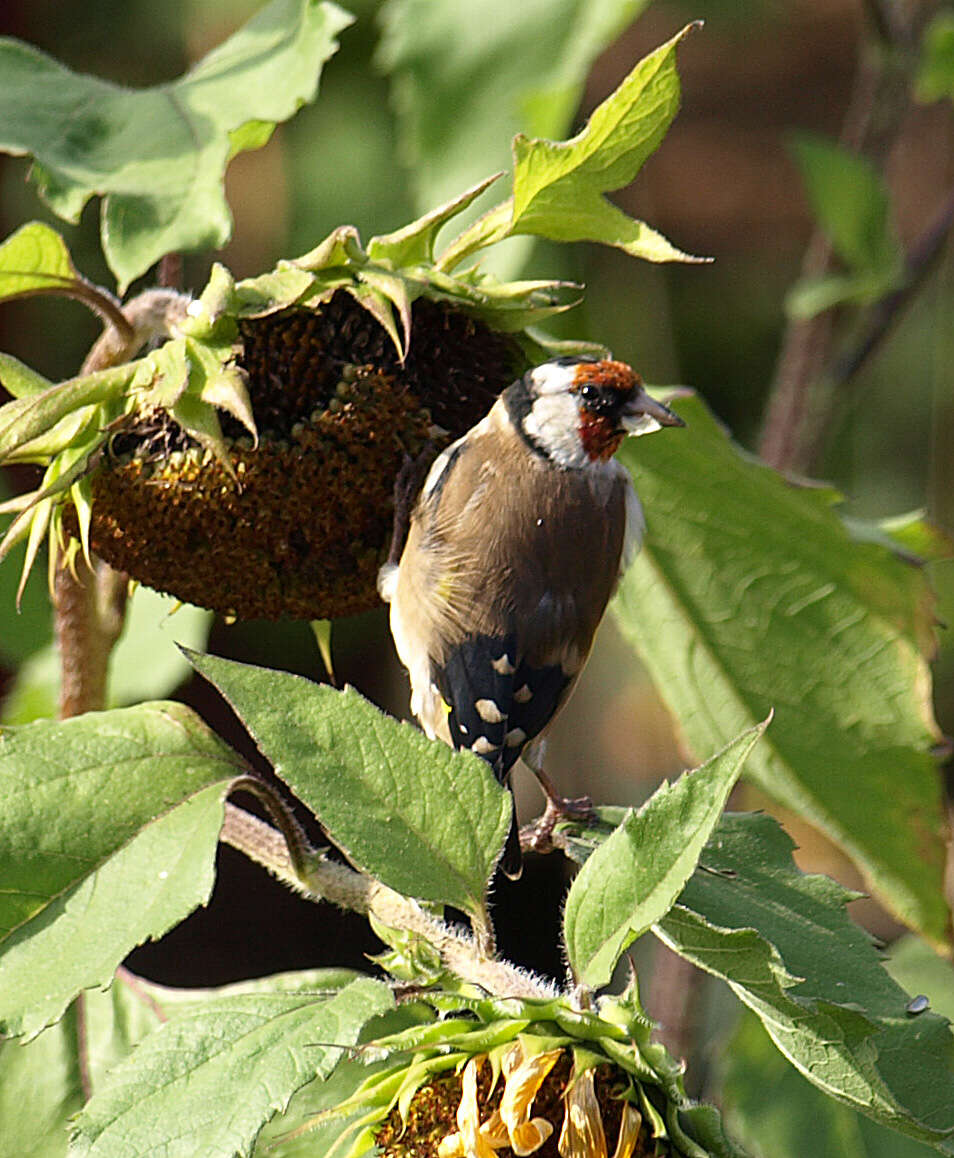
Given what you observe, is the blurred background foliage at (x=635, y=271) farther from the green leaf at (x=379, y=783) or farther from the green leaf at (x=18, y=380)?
the green leaf at (x=379, y=783)

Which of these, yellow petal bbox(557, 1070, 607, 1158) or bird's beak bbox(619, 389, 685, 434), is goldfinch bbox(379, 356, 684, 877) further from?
yellow petal bbox(557, 1070, 607, 1158)

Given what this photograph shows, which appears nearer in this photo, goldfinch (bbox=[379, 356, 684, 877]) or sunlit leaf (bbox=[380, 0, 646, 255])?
goldfinch (bbox=[379, 356, 684, 877])

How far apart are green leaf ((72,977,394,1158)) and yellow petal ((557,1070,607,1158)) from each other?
7 cm

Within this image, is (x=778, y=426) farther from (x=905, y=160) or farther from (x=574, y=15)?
(x=905, y=160)

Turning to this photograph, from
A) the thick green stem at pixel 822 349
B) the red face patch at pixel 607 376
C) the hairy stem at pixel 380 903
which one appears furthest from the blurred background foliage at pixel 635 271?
the hairy stem at pixel 380 903

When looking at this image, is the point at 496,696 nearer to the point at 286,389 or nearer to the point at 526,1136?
the point at 286,389

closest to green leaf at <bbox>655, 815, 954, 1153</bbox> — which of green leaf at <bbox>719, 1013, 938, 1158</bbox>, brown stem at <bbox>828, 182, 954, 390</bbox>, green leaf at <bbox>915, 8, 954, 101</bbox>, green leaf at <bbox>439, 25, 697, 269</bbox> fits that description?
green leaf at <bbox>439, 25, 697, 269</bbox>

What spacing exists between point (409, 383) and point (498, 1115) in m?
0.35

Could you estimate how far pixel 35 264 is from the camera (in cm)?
74

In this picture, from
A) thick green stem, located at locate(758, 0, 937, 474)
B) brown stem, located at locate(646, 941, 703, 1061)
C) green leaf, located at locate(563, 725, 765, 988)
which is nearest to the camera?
green leaf, located at locate(563, 725, 765, 988)

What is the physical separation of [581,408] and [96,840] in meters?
0.35

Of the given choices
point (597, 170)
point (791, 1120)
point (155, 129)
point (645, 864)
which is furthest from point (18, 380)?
point (791, 1120)

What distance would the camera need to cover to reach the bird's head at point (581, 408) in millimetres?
797

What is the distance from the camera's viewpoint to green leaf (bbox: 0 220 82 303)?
2.39 feet
